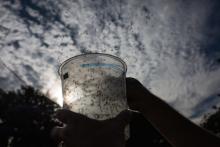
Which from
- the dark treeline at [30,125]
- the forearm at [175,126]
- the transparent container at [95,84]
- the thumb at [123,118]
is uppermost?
the thumb at [123,118]

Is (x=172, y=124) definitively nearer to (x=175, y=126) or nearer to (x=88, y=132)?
(x=175, y=126)

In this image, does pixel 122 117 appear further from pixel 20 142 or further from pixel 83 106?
pixel 20 142

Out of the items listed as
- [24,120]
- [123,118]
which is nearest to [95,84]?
[123,118]

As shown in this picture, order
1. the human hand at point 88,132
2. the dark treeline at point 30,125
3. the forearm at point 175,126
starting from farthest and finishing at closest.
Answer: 1. the dark treeline at point 30,125
2. the forearm at point 175,126
3. the human hand at point 88,132

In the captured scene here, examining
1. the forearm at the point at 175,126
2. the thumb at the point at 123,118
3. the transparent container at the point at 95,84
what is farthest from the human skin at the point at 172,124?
the thumb at the point at 123,118

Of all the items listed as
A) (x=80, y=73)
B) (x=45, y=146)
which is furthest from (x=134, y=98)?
(x=45, y=146)

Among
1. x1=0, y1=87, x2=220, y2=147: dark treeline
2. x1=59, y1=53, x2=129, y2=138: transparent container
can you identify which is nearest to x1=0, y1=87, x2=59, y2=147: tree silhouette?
x1=0, y1=87, x2=220, y2=147: dark treeline

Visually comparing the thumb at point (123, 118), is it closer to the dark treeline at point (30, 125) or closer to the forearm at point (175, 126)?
the forearm at point (175, 126)
